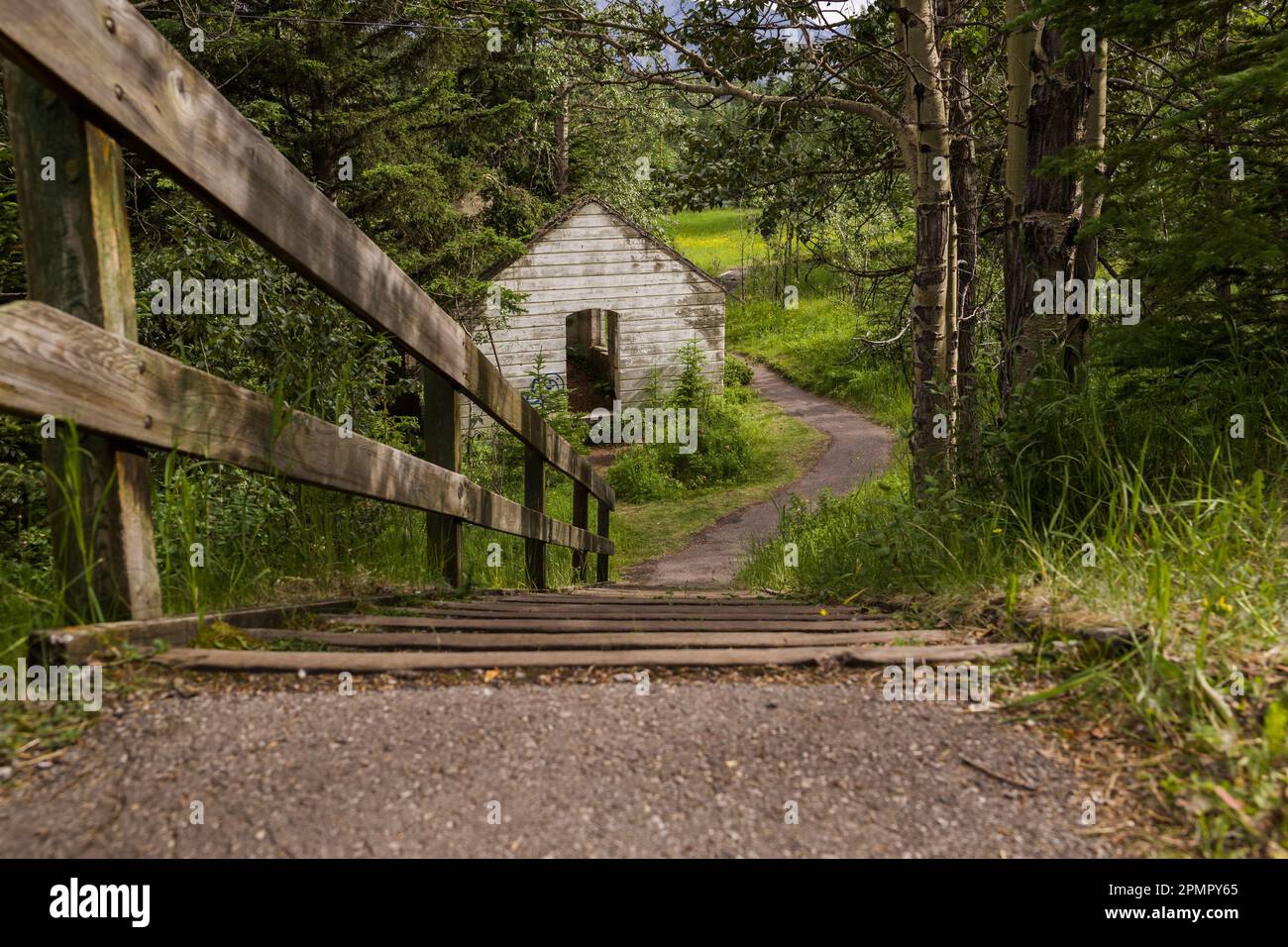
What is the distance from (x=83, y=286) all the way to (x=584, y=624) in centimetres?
169

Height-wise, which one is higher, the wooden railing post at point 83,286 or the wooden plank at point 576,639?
the wooden railing post at point 83,286

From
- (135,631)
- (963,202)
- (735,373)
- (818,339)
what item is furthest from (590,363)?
(135,631)

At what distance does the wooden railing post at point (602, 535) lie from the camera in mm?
9609

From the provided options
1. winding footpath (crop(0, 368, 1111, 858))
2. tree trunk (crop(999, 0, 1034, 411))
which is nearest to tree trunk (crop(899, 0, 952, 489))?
tree trunk (crop(999, 0, 1034, 411))

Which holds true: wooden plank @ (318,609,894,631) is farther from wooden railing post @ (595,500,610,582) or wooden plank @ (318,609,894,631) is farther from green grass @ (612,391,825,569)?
green grass @ (612,391,825,569)

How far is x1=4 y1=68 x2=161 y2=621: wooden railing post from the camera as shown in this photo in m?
1.84

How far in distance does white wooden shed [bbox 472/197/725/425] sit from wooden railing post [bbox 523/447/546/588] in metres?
11.5

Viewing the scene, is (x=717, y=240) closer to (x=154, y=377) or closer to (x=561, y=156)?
(x=561, y=156)

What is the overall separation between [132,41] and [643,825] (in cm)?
183

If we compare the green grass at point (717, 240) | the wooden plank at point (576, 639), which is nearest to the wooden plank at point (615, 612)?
the wooden plank at point (576, 639)

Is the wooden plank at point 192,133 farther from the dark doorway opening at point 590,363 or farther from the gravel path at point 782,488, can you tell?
the dark doorway opening at point 590,363

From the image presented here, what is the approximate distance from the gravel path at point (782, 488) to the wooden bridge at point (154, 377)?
5.41m
